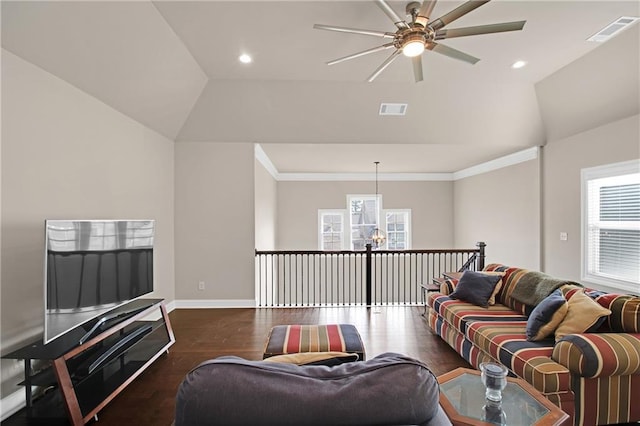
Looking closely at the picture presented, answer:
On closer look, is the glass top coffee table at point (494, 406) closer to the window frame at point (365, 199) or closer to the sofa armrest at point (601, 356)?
the sofa armrest at point (601, 356)

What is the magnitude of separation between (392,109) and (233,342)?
3.81 meters

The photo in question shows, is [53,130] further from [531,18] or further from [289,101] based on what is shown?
[531,18]

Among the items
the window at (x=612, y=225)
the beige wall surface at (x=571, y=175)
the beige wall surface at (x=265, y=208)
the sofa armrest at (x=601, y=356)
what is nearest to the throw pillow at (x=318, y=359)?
the sofa armrest at (x=601, y=356)

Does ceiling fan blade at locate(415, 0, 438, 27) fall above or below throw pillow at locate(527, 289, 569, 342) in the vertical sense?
above

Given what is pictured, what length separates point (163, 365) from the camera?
3.10 m

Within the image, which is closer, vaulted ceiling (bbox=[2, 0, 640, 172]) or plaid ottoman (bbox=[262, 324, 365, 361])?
plaid ottoman (bbox=[262, 324, 365, 361])

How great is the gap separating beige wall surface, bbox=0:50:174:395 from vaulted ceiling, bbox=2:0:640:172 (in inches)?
8.3

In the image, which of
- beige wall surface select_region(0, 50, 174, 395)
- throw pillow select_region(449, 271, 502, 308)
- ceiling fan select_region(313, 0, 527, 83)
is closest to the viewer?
ceiling fan select_region(313, 0, 527, 83)

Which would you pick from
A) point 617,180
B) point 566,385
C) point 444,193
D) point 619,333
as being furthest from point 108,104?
point 444,193

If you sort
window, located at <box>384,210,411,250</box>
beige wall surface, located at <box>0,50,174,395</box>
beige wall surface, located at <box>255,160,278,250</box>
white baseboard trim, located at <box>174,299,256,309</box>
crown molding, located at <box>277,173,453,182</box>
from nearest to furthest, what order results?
1. beige wall surface, located at <box>0,50,174,395</box>
2. white baseboard trim, located at <box>174,299,256,309</box>
3. beige wall surface, located at <box>255,160,278,250</box>
4. crown molding, located at <box>277,173,453,182</box>
5. window, located at <box>384,210,411,250</box>

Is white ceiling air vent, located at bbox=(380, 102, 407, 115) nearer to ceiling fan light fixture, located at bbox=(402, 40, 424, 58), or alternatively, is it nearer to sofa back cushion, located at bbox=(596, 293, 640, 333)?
ceiling fan light fixture, located at bbox=(402, 40, 424, 58)

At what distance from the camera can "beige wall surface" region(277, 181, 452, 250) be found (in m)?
8.38

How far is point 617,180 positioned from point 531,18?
2.60 meters

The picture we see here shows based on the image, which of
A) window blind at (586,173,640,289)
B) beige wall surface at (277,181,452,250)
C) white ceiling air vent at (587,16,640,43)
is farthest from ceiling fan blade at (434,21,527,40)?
beige wall surface at (277,181,452,250)
